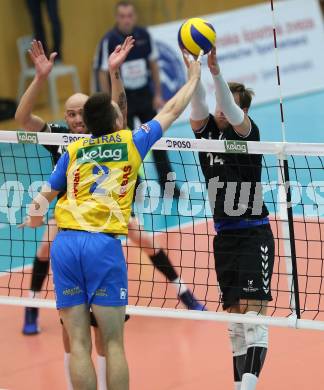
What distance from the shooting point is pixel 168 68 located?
51.0ft

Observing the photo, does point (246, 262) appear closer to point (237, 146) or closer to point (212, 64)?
point (237, 146)

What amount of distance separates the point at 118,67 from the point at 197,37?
844 millimetres

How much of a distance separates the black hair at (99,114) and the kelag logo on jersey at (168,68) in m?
10.1

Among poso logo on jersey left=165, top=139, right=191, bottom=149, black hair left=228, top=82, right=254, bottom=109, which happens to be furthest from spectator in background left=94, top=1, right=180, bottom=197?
black hair left=228, top=82, right=254, bottom=109

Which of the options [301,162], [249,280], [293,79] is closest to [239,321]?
[249,280]

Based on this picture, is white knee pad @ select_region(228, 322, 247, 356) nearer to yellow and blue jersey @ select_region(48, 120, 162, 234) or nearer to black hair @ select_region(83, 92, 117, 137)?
yellow and blue jersey @ select_region(48, 120, 162, 234)

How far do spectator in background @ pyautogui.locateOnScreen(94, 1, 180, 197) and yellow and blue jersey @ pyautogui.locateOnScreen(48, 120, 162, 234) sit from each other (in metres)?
6.46

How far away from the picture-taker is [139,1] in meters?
17.1

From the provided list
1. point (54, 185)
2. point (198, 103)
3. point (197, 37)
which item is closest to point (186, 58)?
point (197, 37)

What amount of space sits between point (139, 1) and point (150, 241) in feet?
32.7

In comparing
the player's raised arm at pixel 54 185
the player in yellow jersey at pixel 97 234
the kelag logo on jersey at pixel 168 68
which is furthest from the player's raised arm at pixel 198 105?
the kelag logo on jersey at pixel 168 68

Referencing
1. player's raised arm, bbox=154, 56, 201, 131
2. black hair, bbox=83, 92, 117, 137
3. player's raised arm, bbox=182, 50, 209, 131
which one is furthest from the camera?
player's raised arm, bbox=182, 50, 209, 131

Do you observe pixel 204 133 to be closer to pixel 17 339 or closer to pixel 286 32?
pixel 17 339

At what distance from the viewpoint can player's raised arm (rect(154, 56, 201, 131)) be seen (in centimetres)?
558
